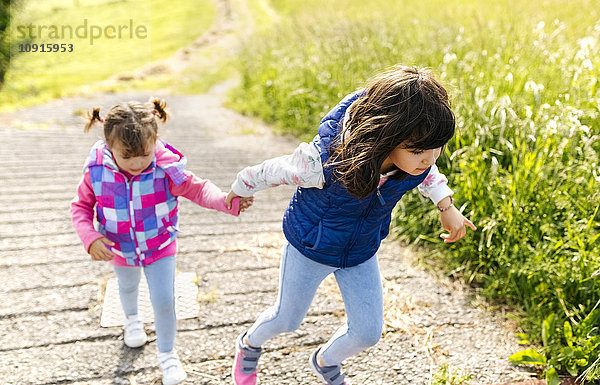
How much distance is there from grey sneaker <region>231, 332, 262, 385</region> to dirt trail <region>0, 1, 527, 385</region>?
0.54ft

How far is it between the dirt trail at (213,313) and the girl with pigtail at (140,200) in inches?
15.9

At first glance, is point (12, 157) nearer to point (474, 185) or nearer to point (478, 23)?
point (474, 185)

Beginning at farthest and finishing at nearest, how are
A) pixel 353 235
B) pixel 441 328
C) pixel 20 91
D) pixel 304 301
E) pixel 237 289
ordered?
1. pixel 20 91
2. pixel 237 289
3. pixel 441 328
4. pixel 304 301
5. pixel 353 235

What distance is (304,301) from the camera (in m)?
2.34

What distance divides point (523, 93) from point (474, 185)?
56.0 inches

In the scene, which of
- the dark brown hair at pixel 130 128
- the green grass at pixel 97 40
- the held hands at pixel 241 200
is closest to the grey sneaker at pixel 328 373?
the held hands at pixel 241 200

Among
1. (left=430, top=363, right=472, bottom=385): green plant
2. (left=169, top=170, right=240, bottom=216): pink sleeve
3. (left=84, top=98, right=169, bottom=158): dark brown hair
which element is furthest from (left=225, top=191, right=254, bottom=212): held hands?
(left=430, top=363, right=472, bottom=385): green plant

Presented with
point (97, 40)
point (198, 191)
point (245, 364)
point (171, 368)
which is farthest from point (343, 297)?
point (97, 40)

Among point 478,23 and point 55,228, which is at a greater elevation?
point 478,23

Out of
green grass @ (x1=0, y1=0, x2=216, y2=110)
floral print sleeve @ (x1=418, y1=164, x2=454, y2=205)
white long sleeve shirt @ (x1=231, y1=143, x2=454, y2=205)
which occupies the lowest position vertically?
green grass @ (x1=0, y1=0, x2=216, y2=110)

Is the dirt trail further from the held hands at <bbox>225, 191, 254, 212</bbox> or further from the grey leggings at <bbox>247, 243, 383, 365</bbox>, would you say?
the held hands at <bbox>225, 191, 254, 212</bbox>

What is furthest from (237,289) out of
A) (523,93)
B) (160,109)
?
(523,93)

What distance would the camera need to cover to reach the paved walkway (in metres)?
2.76

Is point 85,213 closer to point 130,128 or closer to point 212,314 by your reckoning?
point 130,128
